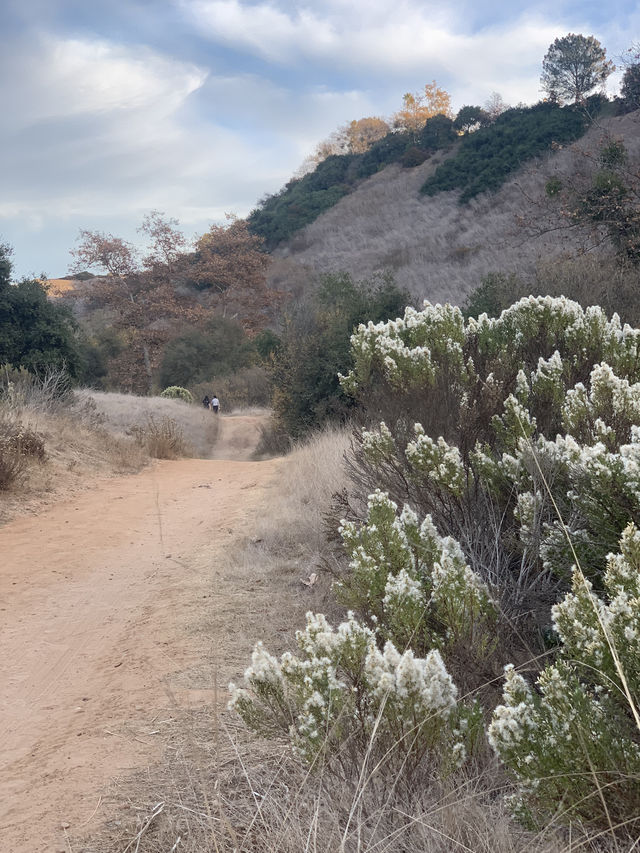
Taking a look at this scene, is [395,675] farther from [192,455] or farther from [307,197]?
[307,197]

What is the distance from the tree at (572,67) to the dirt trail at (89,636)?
44.2 meters

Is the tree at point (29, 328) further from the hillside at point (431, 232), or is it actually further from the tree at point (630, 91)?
the tree at point (630, 91)

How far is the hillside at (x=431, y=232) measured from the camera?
30141mm

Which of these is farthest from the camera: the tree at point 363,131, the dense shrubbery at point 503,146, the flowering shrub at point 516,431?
the tree at point 363,131

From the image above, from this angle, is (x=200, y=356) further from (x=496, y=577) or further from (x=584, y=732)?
(x=584, y=732)

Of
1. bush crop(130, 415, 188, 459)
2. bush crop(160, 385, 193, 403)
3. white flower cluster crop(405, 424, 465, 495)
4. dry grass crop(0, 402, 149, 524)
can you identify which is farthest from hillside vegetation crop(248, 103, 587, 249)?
white flower cluster crop(405, 424, 465, 495)

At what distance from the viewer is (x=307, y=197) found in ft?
179

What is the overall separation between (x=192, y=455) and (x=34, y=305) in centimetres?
615

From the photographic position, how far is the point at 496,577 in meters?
3.93

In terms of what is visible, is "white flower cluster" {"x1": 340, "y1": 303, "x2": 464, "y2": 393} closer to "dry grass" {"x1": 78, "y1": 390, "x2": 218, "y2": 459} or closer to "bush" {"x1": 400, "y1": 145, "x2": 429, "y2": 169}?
"dry grass" {"x1": 78, "y1": 390, "x2": 218, "y2": 459}

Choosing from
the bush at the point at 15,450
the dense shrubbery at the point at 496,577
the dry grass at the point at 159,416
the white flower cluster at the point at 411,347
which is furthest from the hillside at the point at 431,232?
the dense shrubbery at the point at 496,577

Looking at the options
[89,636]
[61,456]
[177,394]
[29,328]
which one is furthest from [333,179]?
[89,636]

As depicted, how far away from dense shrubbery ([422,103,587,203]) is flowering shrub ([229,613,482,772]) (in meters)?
39.8

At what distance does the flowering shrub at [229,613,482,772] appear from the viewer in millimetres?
2281
